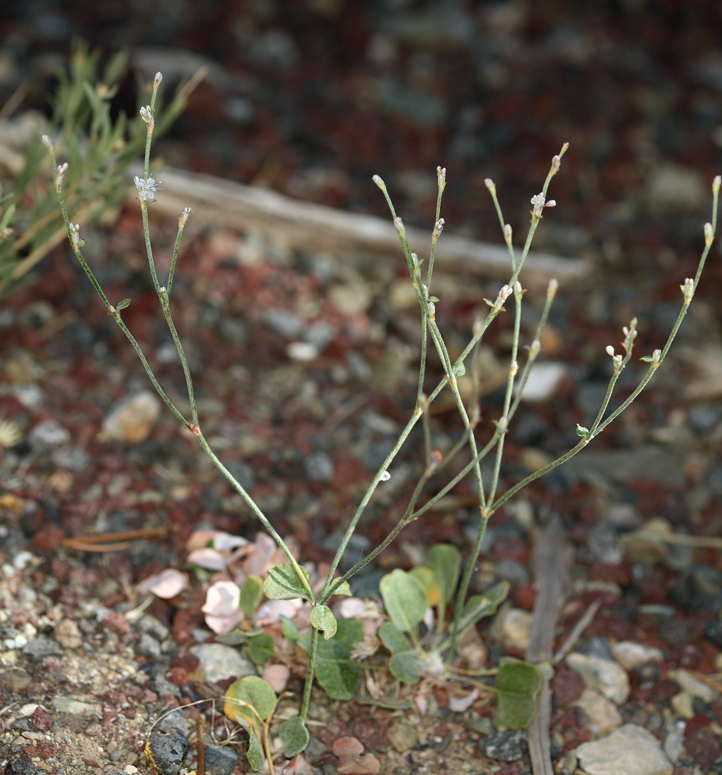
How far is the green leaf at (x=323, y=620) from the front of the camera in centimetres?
207

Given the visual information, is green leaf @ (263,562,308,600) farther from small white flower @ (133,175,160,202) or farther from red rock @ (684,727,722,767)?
red rock @ (684,727,722,767)

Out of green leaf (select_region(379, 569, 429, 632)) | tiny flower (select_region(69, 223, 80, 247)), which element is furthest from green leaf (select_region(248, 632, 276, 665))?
tiny flower (select_region(69, 223, 80, 247))

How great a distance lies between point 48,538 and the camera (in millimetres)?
2711

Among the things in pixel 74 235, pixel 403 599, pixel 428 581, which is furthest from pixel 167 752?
pixel 74 235

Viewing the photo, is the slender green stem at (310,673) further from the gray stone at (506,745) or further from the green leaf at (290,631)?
the gray stone at (506,745)

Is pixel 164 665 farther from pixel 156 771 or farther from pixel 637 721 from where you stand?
pixel 637 721

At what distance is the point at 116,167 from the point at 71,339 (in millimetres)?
827

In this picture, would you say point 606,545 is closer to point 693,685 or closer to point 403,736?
point 693,685

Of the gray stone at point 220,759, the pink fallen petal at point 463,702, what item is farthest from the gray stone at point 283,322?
the gray stone at point 220,759

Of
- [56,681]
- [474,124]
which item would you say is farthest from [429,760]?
[474,124]

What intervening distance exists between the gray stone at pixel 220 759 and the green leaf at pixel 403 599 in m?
0.59

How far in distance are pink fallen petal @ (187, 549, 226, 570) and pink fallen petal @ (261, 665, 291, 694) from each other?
376mm

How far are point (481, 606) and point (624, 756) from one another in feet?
1.85

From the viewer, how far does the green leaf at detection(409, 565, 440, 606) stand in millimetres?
2701
